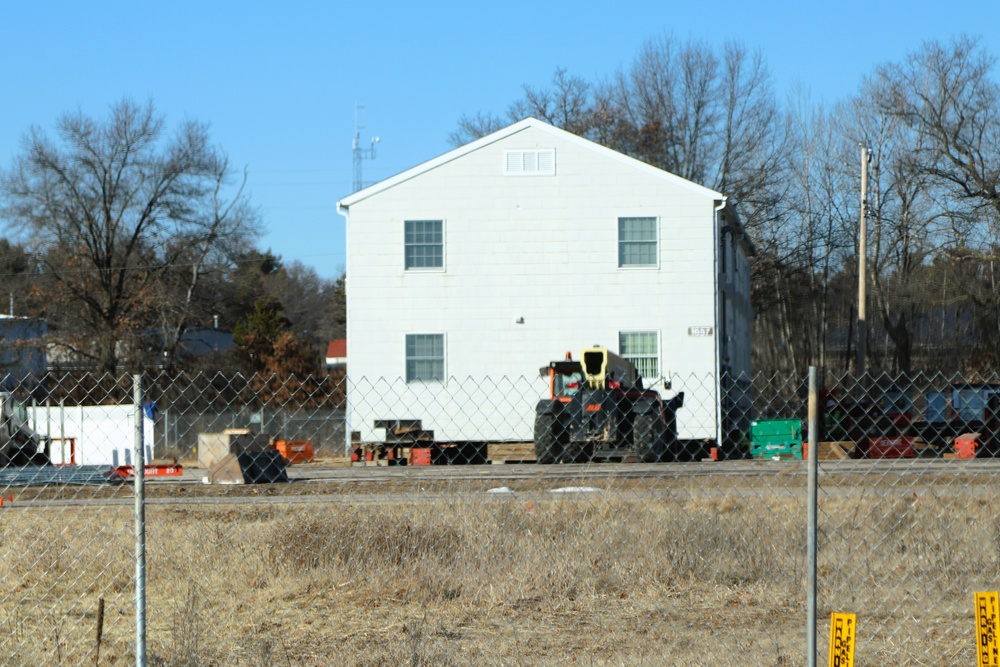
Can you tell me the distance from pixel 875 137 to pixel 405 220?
86.4 feet

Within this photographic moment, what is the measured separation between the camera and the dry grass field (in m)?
7.19

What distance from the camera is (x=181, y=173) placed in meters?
44.3

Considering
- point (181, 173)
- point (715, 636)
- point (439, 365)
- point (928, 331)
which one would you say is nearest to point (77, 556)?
point (715, 636)

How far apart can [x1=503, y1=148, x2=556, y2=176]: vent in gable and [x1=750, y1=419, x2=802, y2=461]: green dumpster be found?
7.96 m

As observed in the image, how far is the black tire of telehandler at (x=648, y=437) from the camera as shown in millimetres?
15498

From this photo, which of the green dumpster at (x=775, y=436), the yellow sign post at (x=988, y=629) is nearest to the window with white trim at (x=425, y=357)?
the green dumpster at (x=775, y=436)

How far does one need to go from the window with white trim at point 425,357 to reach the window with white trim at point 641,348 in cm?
441

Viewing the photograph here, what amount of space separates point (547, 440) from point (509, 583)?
11.0 m

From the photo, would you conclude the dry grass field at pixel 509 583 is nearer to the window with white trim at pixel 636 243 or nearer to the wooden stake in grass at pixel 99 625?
the wooden stake in grass at pixel 99 625

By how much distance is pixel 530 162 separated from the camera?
28.4 metres

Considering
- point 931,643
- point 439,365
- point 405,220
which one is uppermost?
point 405,220

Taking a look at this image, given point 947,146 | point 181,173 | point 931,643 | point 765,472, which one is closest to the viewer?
point 931,643

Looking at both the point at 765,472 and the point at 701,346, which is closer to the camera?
the point at 765,472

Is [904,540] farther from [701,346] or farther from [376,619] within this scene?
[701,346]
